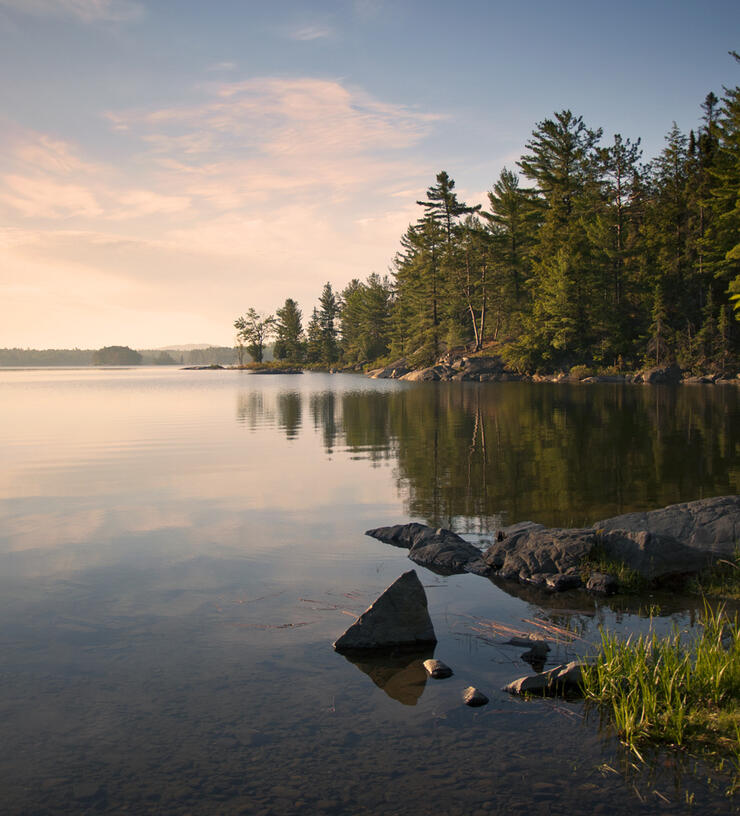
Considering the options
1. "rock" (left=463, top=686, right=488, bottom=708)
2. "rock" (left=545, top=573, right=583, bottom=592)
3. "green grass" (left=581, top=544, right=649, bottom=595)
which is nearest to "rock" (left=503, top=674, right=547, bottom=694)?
"rock" (left=463, top=686, right=488, bottom=708)

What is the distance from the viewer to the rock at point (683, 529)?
8492 mm

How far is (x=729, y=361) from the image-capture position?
5575 centimetres

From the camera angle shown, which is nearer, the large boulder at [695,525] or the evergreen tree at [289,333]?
the large boulder at [695,525]

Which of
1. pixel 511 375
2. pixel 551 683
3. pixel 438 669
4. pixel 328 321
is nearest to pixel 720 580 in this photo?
pixel 551 683

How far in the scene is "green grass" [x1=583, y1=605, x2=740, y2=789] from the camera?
457 centimetres

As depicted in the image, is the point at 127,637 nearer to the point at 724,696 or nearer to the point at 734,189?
the point at 724,696

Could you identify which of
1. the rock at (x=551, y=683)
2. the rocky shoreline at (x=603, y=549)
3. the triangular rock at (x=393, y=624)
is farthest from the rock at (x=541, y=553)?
the rock at (x=551, y=683)

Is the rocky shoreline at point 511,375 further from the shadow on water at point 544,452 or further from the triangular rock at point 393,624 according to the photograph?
the triangular rock at point 393,624

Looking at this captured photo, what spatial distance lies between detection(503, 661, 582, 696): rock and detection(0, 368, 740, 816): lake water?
0.19 m

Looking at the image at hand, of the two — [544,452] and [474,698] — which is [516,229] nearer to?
[544,452]

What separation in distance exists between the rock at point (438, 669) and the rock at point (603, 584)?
3.12 metres

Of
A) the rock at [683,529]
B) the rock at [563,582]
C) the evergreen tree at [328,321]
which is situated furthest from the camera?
the evergreen tree at [328,321]

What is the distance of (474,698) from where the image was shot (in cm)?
534

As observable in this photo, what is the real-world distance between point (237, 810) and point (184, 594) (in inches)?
172
